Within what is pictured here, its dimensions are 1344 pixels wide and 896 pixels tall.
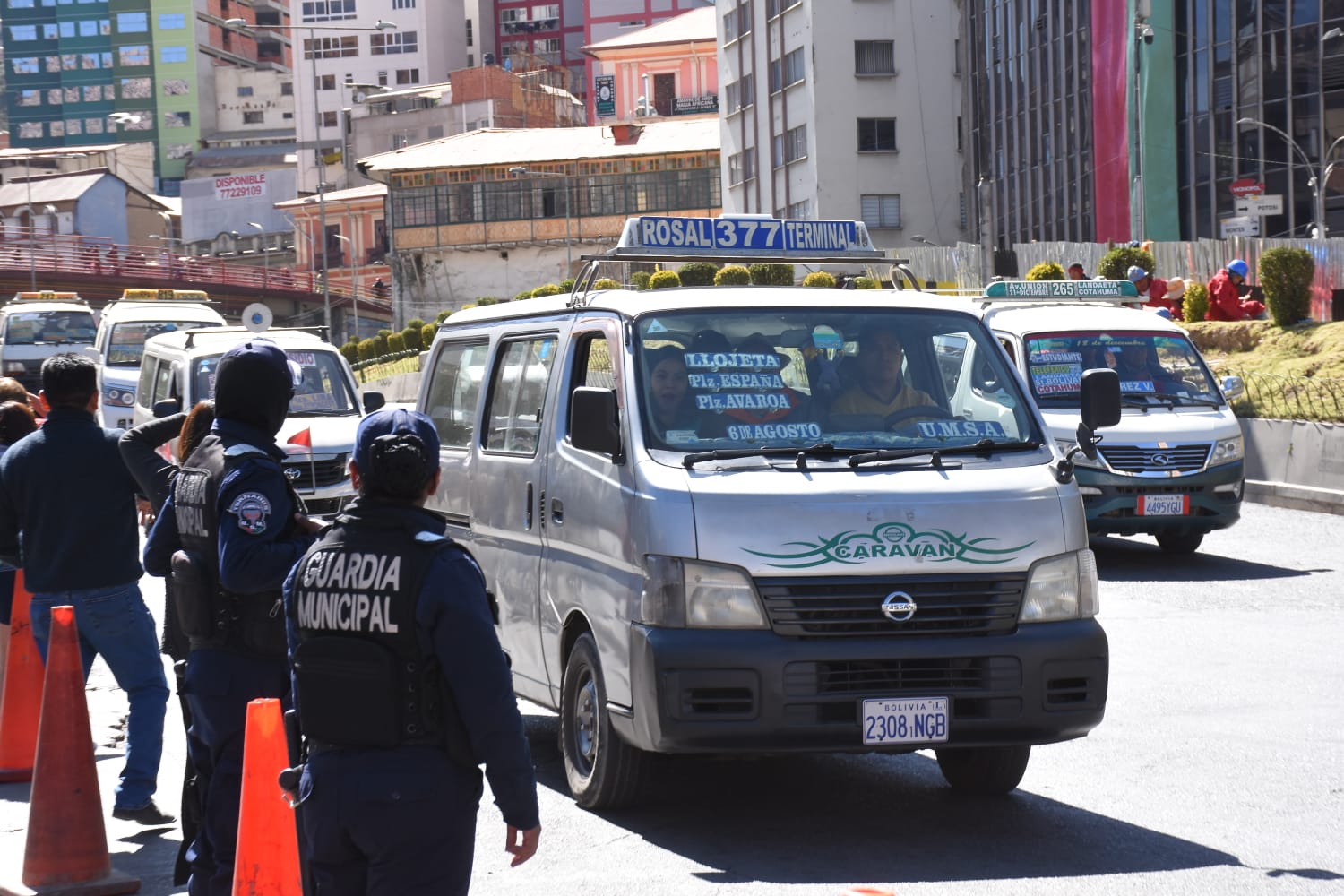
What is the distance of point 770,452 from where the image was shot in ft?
23.4

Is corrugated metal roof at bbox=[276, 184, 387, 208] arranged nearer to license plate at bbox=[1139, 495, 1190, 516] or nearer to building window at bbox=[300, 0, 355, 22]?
building window at bbox=[300, 0, 355, 22]

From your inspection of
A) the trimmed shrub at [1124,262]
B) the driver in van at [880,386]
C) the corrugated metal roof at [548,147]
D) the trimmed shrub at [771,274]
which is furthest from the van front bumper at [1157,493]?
the corrugated metal roof at [548,147]

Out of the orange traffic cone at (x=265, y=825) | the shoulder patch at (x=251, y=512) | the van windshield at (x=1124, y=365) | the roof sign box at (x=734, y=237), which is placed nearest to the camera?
the orange traffic cone at (x=265, y=825)

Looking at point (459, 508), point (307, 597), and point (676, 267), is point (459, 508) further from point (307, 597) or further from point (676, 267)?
point (676, 267)

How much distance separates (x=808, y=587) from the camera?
22.1 feet

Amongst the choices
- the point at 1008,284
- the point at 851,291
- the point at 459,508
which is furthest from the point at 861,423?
the point at 1008,284

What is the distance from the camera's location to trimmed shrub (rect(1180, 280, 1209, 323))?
94.1 ft

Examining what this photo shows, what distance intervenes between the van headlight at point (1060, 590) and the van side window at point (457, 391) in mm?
3101

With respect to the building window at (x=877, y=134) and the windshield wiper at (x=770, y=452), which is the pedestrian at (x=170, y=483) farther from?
the building window at (x=877, y=134)

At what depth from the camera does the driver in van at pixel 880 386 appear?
24.5 feet

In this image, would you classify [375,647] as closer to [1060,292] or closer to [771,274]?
[1060,292]

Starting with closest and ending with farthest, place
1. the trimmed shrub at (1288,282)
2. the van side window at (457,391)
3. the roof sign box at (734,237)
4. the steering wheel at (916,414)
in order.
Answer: the steering wheel at (916,414) < the roof sign box at (734,237) < the van side window at (457,391) < the trimmed shrub at (1288,282)

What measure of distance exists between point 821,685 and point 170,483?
2397mm

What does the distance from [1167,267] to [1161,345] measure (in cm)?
2117
